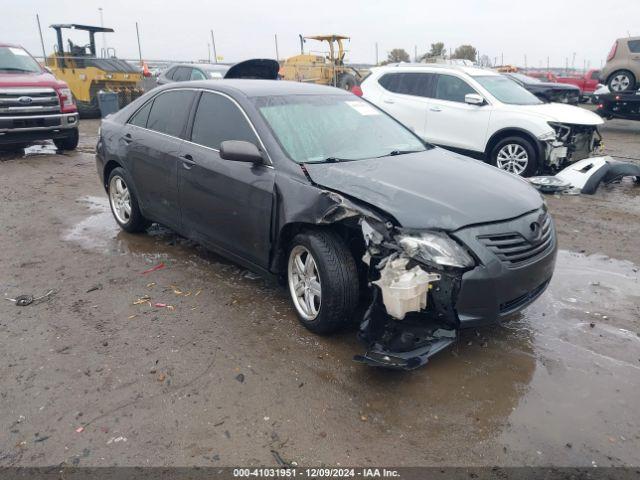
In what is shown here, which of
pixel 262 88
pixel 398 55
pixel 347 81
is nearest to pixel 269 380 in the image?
pixel 262 88

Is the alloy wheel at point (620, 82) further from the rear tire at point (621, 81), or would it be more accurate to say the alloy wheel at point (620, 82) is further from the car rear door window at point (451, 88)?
the car rear door window at point (451, 88)

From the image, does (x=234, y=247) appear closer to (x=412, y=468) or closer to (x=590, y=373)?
(x=412, y=468)

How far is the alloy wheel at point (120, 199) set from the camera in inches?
216

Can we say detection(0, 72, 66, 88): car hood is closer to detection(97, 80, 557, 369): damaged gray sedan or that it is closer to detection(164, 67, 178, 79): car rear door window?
detection(164, 67, 178, 79): car rear door window

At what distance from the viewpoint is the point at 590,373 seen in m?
3.15

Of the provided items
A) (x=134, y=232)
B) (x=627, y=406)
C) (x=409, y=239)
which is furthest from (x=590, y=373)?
(x=134, y=232)

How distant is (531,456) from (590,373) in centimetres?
93

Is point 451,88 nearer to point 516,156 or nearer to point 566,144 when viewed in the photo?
point 516,156

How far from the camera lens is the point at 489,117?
830cm

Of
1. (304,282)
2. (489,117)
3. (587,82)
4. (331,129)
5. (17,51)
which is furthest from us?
(587,82)

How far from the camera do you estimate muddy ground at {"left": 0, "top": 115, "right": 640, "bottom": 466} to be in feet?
8.43

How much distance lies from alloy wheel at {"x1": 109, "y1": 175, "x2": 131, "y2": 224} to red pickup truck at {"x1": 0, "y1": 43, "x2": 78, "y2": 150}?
5.21 m

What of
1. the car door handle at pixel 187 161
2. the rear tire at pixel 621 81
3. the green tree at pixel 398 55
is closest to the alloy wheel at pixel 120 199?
the car door handle at pixel 187 161

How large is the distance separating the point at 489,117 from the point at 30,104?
27.0 ft
